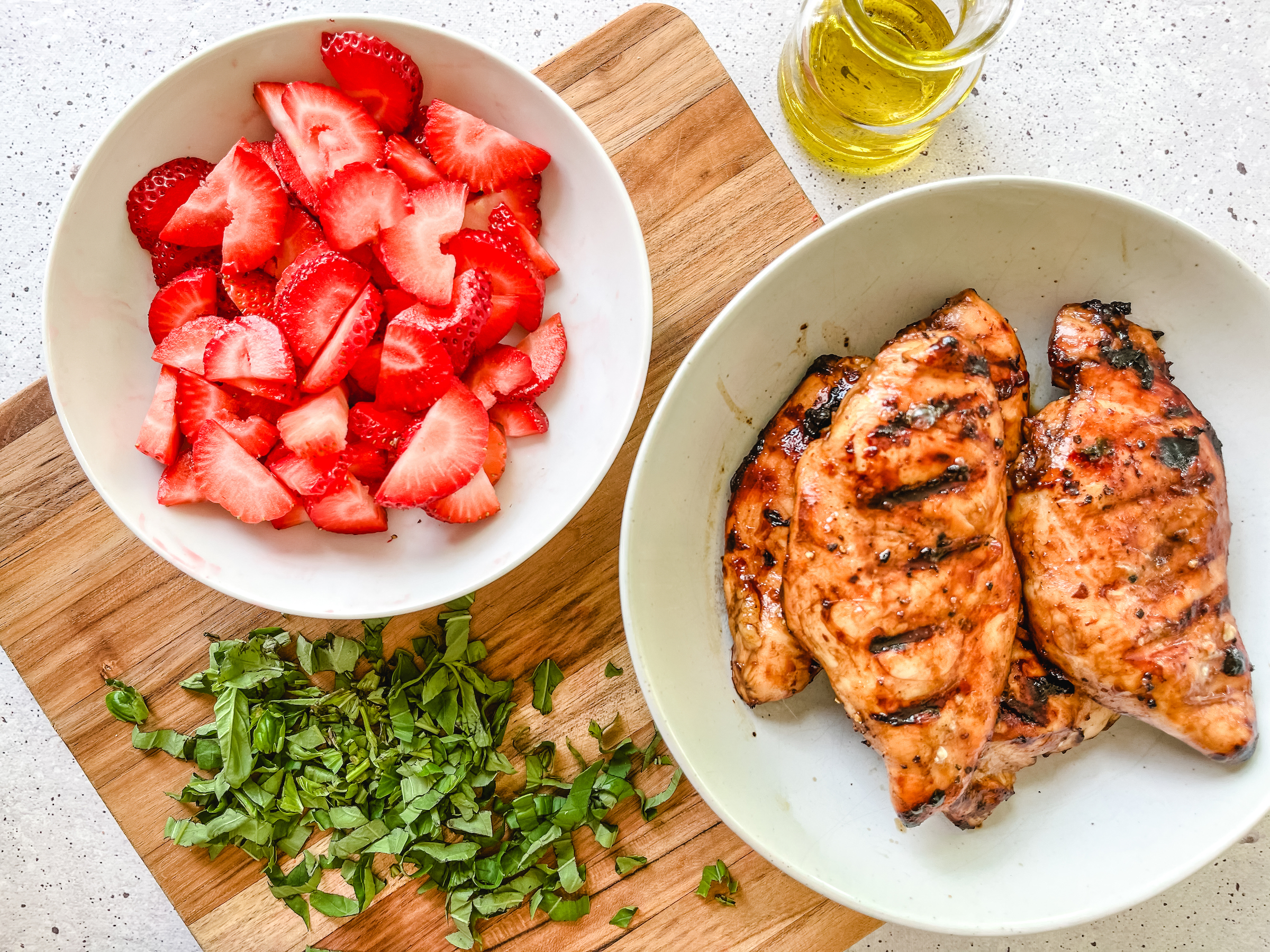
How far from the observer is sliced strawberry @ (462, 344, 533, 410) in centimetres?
132

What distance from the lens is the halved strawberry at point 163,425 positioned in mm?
1286

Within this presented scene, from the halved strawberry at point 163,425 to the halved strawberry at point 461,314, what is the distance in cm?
39

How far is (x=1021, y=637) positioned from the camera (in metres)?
1.30

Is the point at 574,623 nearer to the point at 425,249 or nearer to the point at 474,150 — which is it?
the point at 425,249

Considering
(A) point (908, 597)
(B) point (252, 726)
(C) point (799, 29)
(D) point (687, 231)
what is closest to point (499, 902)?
(B) point (252, 726)

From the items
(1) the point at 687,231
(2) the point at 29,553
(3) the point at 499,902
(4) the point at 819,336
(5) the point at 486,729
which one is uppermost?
(1) the point at 687,231

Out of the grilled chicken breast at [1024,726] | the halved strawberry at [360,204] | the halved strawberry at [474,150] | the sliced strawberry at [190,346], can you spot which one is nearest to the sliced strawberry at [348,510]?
the sliced strawberry at [190,346]

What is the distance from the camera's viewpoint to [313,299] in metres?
1.25

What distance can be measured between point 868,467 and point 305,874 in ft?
3.62

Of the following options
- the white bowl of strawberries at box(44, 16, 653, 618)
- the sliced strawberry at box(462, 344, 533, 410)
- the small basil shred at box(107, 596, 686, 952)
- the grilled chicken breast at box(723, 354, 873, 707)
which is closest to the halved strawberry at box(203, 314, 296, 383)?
the white bowl of strawberries at box(44, 16, 653, 618)

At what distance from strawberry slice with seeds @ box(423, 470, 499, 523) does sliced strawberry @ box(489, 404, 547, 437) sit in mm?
88

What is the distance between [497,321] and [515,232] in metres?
0.14

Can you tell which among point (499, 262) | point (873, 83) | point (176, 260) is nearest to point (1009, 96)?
point (873, 83)

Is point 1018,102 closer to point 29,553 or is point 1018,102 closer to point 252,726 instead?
point 252,726
